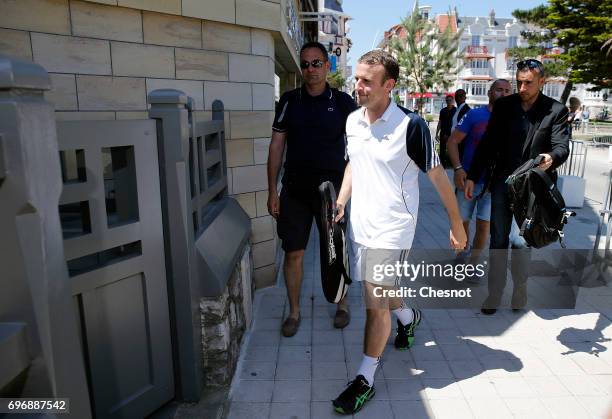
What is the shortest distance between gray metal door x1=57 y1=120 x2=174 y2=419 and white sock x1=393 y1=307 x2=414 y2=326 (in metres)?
1.63

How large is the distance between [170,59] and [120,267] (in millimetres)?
1921

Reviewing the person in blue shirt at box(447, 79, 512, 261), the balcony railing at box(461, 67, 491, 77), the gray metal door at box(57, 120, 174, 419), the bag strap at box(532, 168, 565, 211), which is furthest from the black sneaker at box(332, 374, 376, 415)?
the balcony railing at box(461, 67, 491, 77)

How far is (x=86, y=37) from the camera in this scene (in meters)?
3.09

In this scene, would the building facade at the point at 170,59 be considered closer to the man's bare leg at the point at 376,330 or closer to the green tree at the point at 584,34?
the man's bare leg at the point at 376,330

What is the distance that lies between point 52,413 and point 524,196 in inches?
127

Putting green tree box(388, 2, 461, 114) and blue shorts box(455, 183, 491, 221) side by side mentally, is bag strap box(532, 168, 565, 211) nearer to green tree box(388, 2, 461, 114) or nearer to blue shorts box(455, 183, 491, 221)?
blue shorts box(455, 183, 491, 221)

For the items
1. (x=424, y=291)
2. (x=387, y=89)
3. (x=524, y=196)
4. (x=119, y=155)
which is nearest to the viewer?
(x=119, y=155)

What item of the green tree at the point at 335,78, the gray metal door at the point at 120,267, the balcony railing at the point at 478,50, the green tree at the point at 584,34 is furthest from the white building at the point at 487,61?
the gray metal door at the point at 120,267

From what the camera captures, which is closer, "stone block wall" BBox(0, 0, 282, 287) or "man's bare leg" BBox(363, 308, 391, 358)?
"man's bare leg" BBox(363, 308, 391, 358)

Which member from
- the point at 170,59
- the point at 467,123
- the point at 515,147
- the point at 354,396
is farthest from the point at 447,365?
the point at 170,59

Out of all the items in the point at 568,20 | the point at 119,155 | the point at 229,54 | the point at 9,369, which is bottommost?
the point at 9,369

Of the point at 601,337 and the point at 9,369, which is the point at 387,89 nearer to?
the point at 9,369

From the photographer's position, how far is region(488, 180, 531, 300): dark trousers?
4.00 m

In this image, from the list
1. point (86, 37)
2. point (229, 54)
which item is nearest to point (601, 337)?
point (229, 54)
